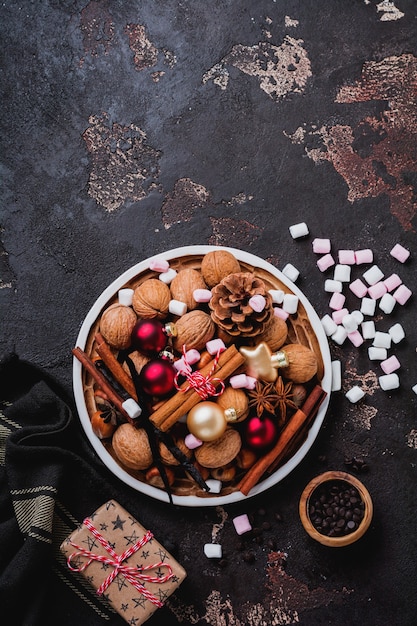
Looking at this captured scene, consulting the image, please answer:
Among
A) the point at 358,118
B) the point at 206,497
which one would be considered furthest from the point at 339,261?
the point at 206,497

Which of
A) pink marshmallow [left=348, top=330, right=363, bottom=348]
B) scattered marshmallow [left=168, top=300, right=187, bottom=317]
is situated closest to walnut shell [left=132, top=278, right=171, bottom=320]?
scattered marshmallow [left=168, top=300, right=187, bottom=317]

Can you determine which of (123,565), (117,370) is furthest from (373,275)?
(123,565)

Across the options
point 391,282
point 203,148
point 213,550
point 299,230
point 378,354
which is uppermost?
point 203,148

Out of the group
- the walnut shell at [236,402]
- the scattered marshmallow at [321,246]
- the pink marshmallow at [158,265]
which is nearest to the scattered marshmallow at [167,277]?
the pink marshmallow at [158,265]

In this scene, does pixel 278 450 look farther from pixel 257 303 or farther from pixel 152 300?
pixel 152 300

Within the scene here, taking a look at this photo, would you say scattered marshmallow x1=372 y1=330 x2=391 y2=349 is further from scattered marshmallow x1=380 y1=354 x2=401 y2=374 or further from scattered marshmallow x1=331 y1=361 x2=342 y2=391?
scattered marshmallow x1=331 y1=361 x2=342 y2=391

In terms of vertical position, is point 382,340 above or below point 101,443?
below
